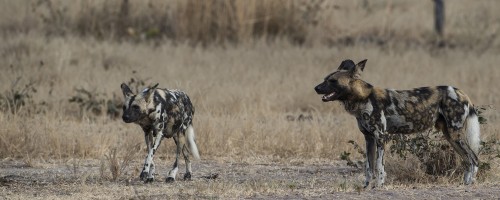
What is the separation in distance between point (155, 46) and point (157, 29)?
886mm

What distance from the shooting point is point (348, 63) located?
29.1 ft

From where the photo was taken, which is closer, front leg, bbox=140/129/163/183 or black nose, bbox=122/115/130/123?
black nose, bbox=122/115/130/123

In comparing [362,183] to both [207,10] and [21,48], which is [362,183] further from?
[207,10]

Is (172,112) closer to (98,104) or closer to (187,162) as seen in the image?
(187,162)

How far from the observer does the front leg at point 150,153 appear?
9328 mm

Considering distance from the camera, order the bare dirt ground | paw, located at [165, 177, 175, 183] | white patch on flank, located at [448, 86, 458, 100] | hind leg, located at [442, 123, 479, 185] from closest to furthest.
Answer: the bare dirt ground, white patch on flank, located at [448, 86, 458, 100], hind leg, located at [442, 123, 479, 185], paw, located at [165, 177, 175, 183]

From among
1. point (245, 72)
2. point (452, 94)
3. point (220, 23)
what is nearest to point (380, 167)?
point (452, 94)

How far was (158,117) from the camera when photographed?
9.28 meters

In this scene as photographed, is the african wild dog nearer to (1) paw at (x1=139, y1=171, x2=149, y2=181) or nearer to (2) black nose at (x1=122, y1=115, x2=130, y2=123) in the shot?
(2) black nose at (x1=122, y1=115, x2=130, y2=123)

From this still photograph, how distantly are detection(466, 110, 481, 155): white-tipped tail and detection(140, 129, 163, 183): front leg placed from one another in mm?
2635

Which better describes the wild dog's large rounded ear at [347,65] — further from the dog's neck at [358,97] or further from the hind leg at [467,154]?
the hind leg at [467,154]

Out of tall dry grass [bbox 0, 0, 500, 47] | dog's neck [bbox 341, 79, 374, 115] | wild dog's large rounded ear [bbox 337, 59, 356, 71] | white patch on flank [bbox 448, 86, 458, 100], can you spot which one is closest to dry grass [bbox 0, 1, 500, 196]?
tall dry grass [bbox 0, 0, 500, 47]

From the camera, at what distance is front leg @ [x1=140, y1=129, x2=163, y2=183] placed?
933 centimetres

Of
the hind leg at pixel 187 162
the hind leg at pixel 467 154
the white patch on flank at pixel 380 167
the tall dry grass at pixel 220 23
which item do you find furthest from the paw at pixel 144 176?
the tall dry grass at pixel 220 23
